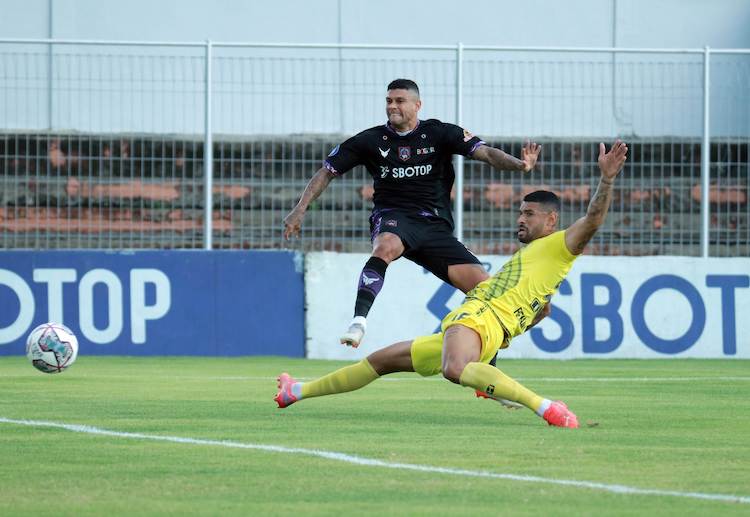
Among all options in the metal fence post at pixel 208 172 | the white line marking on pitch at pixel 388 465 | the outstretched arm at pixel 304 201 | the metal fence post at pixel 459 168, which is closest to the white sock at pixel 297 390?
the white line marking on pitch at pixel 388 465

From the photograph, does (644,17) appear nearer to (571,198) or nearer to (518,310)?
(571,198)

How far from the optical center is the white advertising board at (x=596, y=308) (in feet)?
53.4

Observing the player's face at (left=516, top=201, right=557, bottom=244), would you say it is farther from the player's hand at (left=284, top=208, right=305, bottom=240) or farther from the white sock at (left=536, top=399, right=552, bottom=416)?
the player's hand at (left=284, top=208, right=305, bottom=240)

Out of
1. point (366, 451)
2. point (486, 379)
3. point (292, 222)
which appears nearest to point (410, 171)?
point (292, 222)

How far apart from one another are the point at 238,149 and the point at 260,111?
1.57ft

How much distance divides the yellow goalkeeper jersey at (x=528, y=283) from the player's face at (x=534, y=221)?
0.05 meters

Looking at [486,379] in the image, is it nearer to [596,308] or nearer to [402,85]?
[402,85]

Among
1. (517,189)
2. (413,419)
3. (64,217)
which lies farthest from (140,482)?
(517,189)

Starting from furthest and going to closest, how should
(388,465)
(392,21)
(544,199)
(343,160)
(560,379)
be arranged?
1. (392,21)
2. (560,379)
3. (343,160)
4. (544,199)
5. (388,465)

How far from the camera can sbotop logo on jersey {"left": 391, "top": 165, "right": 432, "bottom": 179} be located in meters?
10.8

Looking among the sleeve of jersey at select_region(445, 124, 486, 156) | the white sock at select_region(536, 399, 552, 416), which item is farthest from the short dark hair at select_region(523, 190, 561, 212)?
the sleeve of jersey at select_region(445, 124, 486, 156)

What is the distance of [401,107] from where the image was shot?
10.7 meters

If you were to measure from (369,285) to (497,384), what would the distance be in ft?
7.48

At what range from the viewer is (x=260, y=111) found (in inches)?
655
